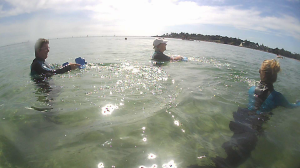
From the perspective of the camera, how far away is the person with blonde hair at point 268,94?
3.79 metres

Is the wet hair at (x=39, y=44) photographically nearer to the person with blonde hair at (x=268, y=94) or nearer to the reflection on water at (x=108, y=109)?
the reflection on water at (x=108, y=109)

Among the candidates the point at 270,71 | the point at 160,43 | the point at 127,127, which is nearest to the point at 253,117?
the point at 270,71

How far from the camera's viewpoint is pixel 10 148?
255 centimetres

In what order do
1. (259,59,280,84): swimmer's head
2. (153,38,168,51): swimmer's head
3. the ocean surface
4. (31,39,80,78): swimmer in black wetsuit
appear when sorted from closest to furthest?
the ocean surface, (259,59,280,84): swimmer's head, (31,39,80,78): swimmer in black wetsuit, (153,38,168,51): swimmer's head

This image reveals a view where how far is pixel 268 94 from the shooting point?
3.87 meters

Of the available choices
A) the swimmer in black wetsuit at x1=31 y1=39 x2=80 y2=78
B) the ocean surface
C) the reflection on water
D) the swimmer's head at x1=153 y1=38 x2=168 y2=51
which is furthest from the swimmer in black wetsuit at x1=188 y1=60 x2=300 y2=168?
the swimmer's head at x1=153 y1=38 x2=168 y2=51

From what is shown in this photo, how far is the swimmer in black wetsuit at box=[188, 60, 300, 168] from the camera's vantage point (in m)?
2.66

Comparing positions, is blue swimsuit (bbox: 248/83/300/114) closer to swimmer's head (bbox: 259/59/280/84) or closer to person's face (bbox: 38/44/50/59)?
swimmer's head (bbox: 259/59/280/84)

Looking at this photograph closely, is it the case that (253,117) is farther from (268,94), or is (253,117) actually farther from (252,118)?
(268,94)

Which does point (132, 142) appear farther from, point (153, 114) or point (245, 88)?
point (245, 88)

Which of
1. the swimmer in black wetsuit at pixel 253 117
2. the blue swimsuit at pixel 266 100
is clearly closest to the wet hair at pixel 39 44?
the swimmer in black wetsuit at pixel 253 117

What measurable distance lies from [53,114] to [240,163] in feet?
13.1

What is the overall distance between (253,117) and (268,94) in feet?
2.48

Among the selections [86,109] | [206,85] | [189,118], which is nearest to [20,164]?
[86,109]
